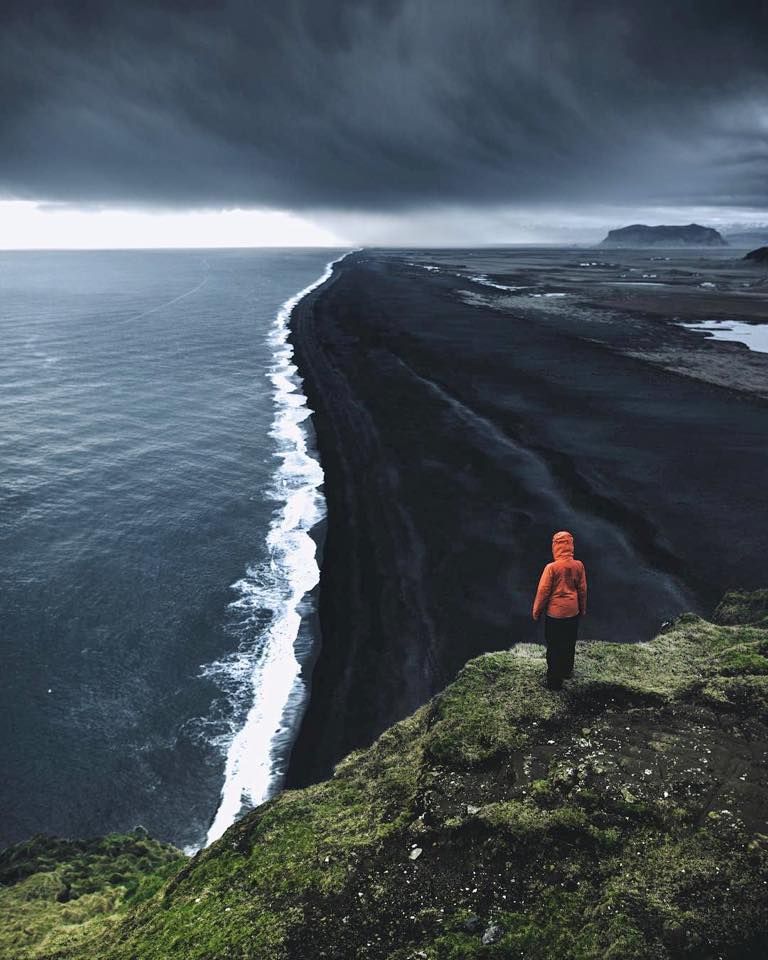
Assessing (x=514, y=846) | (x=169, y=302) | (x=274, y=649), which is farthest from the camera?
(x=169, y=302)

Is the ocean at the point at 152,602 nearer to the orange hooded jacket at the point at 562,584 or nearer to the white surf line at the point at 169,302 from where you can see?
the orange hooded jacket at the point at 562,584

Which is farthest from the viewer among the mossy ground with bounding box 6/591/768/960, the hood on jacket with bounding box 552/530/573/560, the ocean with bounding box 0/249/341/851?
the ocean with bounding box 0/249/341/851

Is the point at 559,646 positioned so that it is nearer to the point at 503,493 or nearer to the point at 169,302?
the point at 503,493

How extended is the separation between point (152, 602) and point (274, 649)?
530cm

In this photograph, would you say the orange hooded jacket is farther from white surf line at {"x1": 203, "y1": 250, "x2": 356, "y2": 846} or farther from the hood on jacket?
white surf line at {"x1": 203, "y1": 250, "x2": 356, "y2": 846}

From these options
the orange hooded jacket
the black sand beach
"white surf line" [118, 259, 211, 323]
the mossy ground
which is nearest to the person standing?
the orange hooded jacket

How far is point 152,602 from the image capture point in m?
20.8

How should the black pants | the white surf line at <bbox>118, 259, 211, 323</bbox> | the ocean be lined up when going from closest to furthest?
the black pants
the ocean
the white surf line at <bbox>118, 259, 211, 323</bbox>

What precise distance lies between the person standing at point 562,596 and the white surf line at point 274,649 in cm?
778

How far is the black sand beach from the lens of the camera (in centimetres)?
1748

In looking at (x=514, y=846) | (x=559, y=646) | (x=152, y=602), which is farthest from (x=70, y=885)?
(x=152, y=602)

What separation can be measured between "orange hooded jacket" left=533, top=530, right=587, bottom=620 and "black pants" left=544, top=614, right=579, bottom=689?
0.13m

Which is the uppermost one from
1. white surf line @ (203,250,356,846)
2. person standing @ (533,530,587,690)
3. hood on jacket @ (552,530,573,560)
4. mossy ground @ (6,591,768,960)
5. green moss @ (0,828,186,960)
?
hood on jacket @ (552,530,573,560)

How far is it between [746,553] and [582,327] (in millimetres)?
52362
